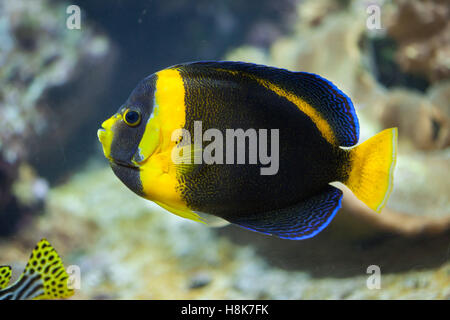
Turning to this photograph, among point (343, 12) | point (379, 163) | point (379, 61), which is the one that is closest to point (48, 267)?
point (379, 163)

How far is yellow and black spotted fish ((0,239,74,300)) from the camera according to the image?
1319mm

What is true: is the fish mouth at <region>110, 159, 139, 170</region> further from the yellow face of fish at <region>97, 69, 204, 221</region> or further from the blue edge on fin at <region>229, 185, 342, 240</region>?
the blue edge on fin at <region>229, 185, 342, 240</region>

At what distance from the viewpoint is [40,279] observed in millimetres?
1380

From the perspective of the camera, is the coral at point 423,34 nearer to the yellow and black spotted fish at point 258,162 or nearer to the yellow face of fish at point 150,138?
the yellow and black spotted fish at point 258,162

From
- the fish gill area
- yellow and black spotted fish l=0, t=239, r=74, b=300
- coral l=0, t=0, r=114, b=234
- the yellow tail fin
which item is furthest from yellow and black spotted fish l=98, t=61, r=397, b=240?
coral l=0, t=0, r=114, b=234

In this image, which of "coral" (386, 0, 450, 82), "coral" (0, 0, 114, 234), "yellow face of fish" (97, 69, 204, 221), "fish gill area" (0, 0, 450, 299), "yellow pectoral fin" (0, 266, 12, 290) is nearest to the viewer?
"yellow face of fish" (97, 69, 204, 221)

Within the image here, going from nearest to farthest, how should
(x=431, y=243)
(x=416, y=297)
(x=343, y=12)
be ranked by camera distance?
(x=416, y=297), (x=431, y=243), (x=343, y=12)

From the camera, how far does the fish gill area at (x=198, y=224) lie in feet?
6.17

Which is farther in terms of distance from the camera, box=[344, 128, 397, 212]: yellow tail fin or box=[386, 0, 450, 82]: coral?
box=[386, 0, 450, 82]: coral

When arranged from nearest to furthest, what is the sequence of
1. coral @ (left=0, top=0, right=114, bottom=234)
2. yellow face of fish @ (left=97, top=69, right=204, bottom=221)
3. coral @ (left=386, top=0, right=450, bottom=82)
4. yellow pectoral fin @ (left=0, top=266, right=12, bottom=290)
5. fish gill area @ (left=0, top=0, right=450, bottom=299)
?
yellow face of fish @ (left=97, top=69, right=204, bottom=221) < yellow pectoral fin @ (left=0, top=266, right=12, bottom=290) < fish gill area @ (left=0, top=0, right=450, bottom=299) < coral @ (left=0, top=0, right=114, bottom=234) < coral @ (left=386, top=0, right=450, bottom=82)

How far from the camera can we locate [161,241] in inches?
88.4

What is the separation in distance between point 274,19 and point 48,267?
155 inches
